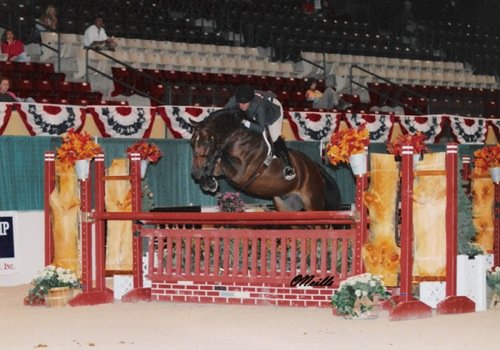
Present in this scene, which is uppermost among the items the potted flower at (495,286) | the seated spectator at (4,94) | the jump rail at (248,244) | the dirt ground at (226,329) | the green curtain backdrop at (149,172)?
the seated spectator at (4,94)

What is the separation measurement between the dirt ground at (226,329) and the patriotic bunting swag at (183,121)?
170 inches

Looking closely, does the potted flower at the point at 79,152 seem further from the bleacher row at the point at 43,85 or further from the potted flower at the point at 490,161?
the bleacher row at the point at 43,85

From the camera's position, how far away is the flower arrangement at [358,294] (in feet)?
33.4

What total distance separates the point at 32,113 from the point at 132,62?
24.4ft

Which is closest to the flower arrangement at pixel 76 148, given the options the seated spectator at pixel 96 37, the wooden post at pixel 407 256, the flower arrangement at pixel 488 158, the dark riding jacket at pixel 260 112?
the dark riding jacket at pixel 260 112

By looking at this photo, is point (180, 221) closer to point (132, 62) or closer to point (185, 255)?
point (185, 255)

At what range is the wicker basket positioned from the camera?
11.7 meters

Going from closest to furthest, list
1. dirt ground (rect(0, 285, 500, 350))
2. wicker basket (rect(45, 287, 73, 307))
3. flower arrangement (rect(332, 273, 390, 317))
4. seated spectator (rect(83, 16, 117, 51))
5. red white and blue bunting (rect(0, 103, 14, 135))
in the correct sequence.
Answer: dirt ground (rect(0, 285, 500, 350)), flower arrangement (rect(332, 273, 390, 317)), wicker basket (rect(45, 287, 73, 307)), red white and blue bunting (rect(0, 103, 14, 135)), seated spectator (rect(83, 16, 117, 51))

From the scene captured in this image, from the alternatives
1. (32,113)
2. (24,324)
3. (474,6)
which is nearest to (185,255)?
(24,324)

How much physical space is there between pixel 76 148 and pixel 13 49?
27.6 ft

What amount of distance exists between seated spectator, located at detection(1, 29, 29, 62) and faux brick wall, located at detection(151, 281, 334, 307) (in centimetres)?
898

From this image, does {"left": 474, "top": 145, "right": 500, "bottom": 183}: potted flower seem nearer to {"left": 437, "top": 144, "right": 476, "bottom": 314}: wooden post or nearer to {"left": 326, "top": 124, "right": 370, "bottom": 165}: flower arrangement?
{"left": 437, "top": 144, "right": 476, "bottom": 314}: wooden post

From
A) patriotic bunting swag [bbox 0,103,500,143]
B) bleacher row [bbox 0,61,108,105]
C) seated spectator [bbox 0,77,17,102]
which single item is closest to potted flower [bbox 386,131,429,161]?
patriotic bunting swag [bbox 0,103,500,143]
